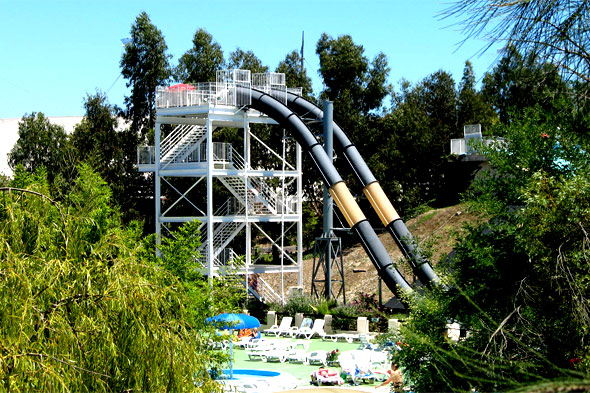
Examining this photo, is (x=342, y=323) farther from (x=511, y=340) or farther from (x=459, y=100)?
(x=459, y=100)

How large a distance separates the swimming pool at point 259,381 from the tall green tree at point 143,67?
94.2 feet

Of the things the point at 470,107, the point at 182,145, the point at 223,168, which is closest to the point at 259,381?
the point at 223,168

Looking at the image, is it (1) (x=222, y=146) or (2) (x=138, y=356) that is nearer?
(2) (x=138, y=356)

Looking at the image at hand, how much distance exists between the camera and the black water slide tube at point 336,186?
89.8ft

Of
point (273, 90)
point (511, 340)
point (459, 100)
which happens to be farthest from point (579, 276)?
point (459, 100)

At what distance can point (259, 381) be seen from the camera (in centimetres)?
A: 2003

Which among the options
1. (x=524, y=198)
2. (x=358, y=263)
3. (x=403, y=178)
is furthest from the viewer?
(x=403, y=178)

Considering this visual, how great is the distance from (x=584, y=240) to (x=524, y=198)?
154cm

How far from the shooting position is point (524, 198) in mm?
9641

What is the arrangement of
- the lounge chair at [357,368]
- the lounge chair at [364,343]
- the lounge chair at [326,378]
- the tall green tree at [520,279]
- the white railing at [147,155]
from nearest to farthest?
the tall green tree at [520,279]
the lounge chair at [326,378]
the lounge chair at [357,368]
the lounge chair at [364,343]
the white railing at [147,155]

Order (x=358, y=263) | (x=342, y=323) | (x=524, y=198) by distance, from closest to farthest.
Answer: (x=524, y=198) < (x=342, y=323) < (x=358, y=263)

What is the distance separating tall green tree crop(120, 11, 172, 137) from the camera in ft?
157

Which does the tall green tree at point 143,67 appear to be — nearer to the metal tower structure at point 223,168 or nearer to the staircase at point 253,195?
the metal tower structure at point 223,168

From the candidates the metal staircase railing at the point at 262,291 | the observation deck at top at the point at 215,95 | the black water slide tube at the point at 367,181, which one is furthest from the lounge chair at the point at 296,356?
the observation deck at top at the point at 215,95
